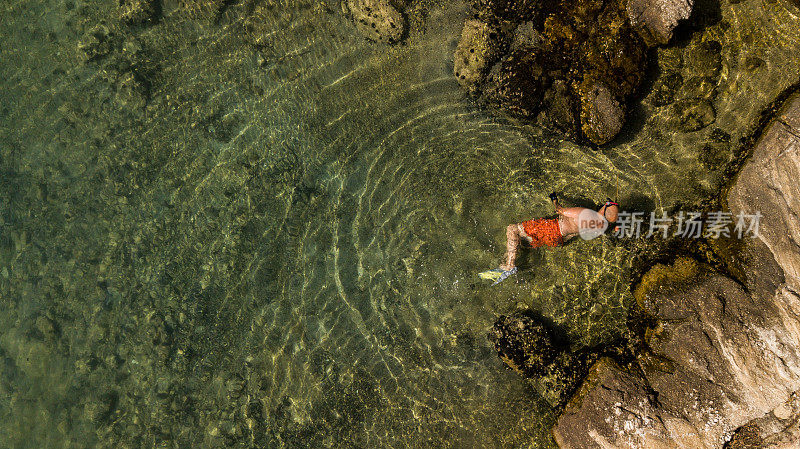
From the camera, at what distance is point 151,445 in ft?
19.9

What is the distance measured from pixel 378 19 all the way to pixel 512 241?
3.95 m

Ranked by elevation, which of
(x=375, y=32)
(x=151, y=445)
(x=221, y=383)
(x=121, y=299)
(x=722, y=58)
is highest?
(x=375, y=32)

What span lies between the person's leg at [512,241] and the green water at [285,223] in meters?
0.30

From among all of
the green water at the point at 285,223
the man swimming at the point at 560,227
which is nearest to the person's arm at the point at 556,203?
the man swimming at the point at 560,227

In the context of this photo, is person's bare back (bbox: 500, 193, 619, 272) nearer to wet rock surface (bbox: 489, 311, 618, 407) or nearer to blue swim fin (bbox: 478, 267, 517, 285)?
blue swim fin (bbox: 478, 267, 517, 285)

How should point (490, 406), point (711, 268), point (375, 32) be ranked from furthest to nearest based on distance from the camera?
point (375, 32), point (490, 406), point (711, 268)

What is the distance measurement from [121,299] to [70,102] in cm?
329

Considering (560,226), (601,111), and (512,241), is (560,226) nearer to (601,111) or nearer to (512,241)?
(512,241)

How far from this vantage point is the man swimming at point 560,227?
18.8ft

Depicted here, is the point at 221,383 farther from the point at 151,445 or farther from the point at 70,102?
the point at 70,102

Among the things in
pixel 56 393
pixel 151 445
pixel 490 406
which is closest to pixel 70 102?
pixel 56 393

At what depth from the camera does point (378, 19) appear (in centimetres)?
630

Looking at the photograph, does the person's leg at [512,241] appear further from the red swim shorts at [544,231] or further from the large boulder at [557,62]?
the large boulder at [557,62]

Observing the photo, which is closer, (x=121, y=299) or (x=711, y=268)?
(x=711, y=268)
